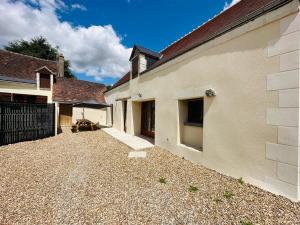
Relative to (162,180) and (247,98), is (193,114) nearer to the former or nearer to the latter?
(247,98)

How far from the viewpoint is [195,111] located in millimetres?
6504

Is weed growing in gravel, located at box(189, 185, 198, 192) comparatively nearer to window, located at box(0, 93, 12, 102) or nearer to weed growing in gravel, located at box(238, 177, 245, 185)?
weed growing in gravel, located at box(238, 177, 245, 185)

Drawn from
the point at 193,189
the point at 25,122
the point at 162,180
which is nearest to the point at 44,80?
the point at 25,122

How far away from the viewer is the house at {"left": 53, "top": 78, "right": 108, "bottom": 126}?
1670 centimetres

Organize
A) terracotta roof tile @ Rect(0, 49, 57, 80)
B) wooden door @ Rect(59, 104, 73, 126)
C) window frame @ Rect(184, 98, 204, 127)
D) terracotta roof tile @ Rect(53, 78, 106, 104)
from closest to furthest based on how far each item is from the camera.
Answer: window frame @ Rect(184, 98, 204, 127) → terracotta roof tile @ Rect(0, 49, 57, 80) → wooden door @ Rect(59, 104, 73, 126) → terracotta roof tile @ Rect(53, 78, 106, 104)

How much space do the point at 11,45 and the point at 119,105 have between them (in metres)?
29.1

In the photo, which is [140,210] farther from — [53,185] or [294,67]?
[294,67]

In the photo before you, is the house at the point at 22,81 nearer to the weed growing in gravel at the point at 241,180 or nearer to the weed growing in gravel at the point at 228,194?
the weed growing in gravel at the point at 228,194

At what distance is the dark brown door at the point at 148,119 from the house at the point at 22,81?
28.1 ft

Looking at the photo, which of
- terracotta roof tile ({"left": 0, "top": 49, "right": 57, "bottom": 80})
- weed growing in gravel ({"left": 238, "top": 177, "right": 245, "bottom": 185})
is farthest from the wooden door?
weed growing in gravel ({"left": 238, "top": 177, "right": 245, "bottom": 185})

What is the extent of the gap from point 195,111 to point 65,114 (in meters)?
15.0

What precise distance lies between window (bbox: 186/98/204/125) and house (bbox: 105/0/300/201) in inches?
1.6

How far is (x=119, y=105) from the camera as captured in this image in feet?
45.1

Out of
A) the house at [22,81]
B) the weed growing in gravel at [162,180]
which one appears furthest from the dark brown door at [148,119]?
the house at [22,81]
